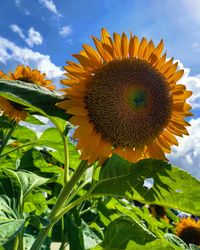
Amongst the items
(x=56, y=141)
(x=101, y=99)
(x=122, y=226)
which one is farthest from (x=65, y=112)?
(x=56, y=141)

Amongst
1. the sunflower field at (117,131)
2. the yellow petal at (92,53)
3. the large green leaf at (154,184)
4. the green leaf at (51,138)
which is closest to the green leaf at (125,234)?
the sunflower field at (117,131)

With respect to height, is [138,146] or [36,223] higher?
[138,146]

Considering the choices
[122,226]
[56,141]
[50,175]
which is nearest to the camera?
[122,226]

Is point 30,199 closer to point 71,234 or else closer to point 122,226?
point 71,234

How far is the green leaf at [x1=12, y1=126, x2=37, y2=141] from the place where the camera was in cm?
246

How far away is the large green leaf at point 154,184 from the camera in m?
1.26

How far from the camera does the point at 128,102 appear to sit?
1.46 m

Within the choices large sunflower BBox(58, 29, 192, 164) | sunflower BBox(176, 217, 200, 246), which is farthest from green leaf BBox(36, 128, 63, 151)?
sunflower BBox(176, 217, 200, 246)

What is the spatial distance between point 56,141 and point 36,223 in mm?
722

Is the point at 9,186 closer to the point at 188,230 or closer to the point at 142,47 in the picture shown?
the point at 142,47

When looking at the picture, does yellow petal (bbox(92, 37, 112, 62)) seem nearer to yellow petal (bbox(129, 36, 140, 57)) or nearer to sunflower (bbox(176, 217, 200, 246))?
yellow petal (bbox(129, 36, 140, 57))

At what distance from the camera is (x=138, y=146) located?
1462 mm

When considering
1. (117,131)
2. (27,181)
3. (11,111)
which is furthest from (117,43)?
(11,111)

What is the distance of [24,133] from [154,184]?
53.4 inches
